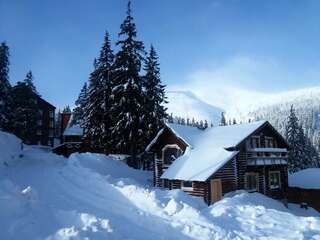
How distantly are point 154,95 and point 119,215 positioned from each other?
28.4 meters

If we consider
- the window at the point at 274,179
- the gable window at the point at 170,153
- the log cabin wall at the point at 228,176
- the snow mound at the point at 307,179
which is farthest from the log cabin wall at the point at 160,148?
the snow mound at the point at 307,179

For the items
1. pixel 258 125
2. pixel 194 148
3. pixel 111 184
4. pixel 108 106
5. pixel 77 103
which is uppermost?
pixel 77 103

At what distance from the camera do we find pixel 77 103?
246 ft

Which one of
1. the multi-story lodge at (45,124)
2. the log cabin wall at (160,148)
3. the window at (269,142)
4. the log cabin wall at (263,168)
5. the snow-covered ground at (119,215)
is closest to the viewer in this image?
the snow-covered ground at (119,215)

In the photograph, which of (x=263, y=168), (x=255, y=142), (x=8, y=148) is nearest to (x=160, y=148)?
(x=255, y=142)

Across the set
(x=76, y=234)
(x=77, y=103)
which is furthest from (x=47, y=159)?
(x=77, y=103)

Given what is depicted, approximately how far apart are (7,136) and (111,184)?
16.4 meters

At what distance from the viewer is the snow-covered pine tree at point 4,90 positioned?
1795 inches

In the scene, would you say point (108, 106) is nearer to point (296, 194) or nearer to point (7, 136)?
point (7, 136)

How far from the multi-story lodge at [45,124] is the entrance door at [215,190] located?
162ft

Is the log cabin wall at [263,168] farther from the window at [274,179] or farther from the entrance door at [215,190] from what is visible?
the entrance door at [215,190]

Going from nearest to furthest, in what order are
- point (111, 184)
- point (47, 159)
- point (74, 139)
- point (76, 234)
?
point (76, 234)
point (111, 184)
point (47, 159)
point (74, 139)

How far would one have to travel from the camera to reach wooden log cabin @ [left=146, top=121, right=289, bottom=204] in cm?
2792

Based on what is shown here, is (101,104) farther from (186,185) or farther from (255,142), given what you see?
(255,142)
